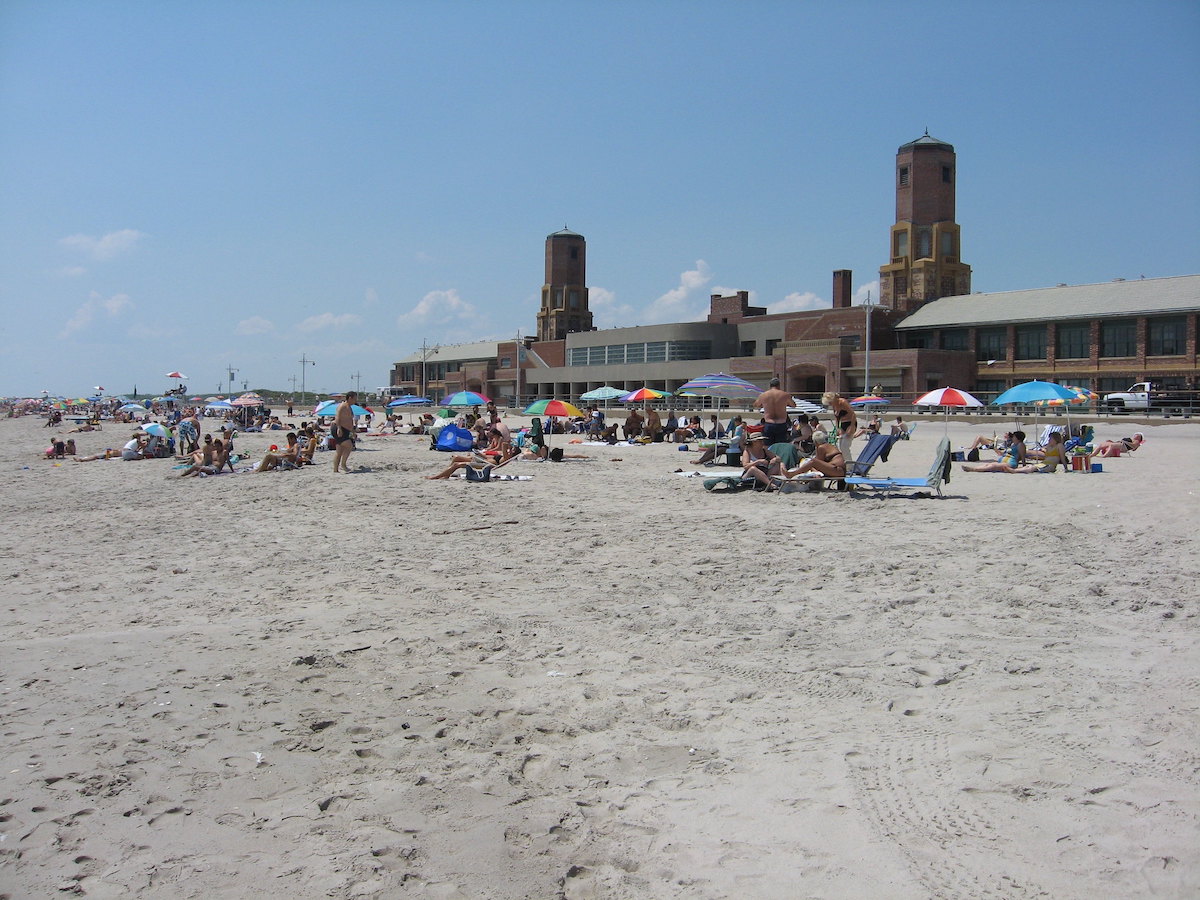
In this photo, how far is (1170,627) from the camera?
5266 mm

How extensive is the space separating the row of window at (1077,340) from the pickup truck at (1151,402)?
24.7 feet

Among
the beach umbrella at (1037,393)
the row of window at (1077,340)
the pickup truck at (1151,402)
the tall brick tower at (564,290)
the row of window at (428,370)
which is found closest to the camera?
the beach umbrella at (1037,393)

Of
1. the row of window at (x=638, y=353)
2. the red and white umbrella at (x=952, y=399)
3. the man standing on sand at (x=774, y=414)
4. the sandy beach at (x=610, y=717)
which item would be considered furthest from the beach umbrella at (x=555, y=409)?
the row of window at (x=638, y=353)

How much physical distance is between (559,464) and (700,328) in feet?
156

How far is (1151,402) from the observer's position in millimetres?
35312

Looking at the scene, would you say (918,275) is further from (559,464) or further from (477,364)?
(559,464)

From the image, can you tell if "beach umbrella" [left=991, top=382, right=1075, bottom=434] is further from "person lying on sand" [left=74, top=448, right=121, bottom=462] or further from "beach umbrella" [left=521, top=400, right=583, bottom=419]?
"person lying on sand" [left=74, top=448, right=121, bottom=462]

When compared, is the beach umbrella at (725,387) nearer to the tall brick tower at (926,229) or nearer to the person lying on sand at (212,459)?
the person lying on sand at (212,459)

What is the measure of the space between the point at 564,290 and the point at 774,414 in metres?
76.6

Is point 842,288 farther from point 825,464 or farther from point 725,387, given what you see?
point 825,464

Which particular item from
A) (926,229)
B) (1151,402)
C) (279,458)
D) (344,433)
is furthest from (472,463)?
(926,229)

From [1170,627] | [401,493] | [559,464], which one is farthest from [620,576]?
[559,464]

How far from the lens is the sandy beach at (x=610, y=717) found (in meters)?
2.95

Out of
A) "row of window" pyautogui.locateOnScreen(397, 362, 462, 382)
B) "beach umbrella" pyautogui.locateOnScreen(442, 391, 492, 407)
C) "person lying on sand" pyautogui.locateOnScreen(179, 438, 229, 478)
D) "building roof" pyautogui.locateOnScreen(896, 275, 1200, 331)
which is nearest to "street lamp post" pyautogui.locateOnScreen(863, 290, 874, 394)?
"building roof" pyautogui.locateOnScreen(896, 275, 1200, 331)
